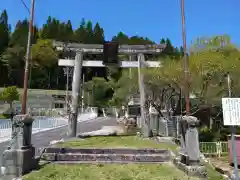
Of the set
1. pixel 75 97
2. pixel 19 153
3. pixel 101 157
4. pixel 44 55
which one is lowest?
pixel 101 157

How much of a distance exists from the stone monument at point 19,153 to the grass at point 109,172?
406 mm

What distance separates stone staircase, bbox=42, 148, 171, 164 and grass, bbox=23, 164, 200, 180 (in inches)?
29.8

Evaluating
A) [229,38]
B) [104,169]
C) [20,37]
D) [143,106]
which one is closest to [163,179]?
[104,169]

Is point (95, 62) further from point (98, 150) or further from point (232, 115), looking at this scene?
point (232, 115)

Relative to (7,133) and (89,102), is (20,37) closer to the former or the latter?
(89,102)

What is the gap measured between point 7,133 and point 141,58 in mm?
11479

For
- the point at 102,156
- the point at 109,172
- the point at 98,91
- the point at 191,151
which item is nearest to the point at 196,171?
the point at 191,151

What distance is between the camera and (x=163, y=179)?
309 inches

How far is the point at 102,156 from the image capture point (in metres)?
Answer: 10.7

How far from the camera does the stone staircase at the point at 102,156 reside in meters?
10.6

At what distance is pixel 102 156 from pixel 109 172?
196 centimetres

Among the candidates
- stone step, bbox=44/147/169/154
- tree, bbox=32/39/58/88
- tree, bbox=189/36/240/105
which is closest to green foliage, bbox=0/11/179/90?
tree, bbox=32/39/58/88

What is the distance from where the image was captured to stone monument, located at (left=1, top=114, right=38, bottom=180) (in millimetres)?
8047

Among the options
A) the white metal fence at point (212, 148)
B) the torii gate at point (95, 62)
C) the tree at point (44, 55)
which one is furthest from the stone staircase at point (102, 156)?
the tree at point (44, 55)
